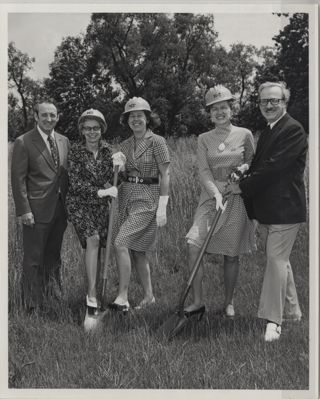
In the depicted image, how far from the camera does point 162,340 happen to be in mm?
4641

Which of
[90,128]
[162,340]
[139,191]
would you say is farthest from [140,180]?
[162,340]

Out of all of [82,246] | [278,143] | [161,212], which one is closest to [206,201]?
[161,212]

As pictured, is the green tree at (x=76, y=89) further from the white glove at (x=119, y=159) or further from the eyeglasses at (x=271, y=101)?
the eyeglasses at (x=271, y=101)

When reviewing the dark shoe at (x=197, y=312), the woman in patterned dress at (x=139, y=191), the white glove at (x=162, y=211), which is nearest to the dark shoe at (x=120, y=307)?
the woman in patterned dress at (x=139, y=191)

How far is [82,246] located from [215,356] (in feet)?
4.49

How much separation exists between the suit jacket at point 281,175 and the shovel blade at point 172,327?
3.20 feet

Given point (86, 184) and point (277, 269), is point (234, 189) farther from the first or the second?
point (86, 184)

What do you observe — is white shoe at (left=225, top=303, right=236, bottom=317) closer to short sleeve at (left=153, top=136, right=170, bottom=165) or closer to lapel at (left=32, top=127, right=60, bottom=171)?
short sleeve at (left=153, top=136, right=170, bottom=165)

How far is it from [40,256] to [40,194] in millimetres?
515

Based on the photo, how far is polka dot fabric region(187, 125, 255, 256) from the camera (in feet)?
15.9

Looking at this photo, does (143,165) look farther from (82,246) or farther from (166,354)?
(166,354)

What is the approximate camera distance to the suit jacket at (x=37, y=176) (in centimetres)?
489

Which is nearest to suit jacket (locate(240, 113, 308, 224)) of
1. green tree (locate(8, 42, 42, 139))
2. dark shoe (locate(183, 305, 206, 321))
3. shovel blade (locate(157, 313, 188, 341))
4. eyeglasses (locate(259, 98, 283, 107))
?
eyeglasses (locate(259, 98, 283, 107))

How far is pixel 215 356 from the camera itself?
14.8ft
